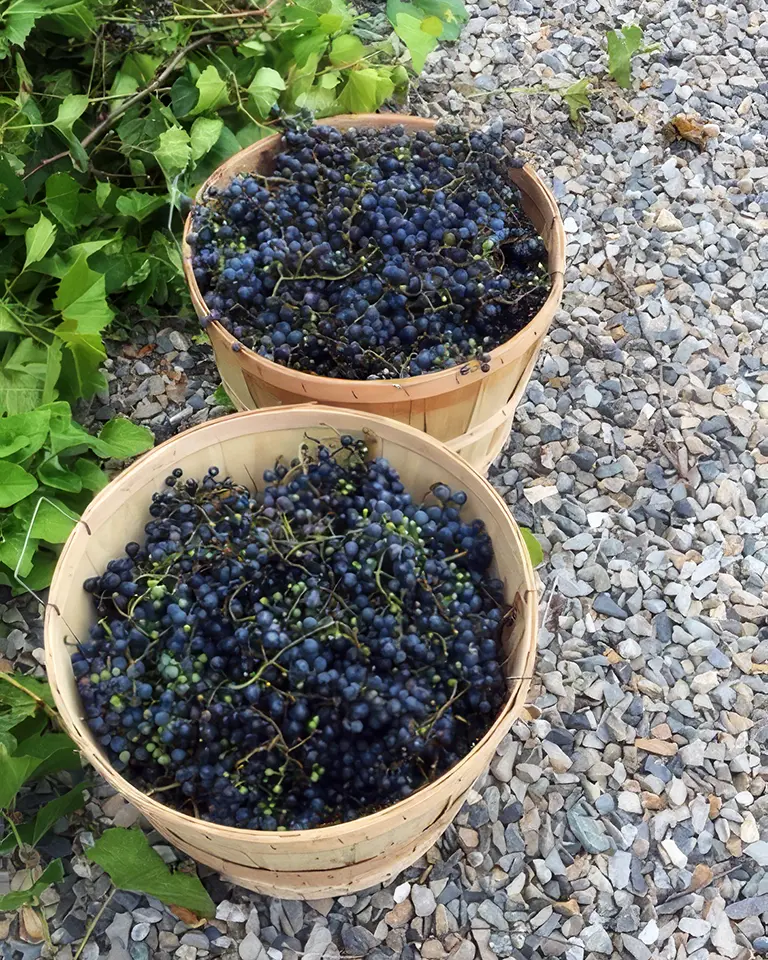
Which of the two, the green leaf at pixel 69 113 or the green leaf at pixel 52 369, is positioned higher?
the green leaf at pixel 69 113

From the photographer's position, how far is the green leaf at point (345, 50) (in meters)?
2.59

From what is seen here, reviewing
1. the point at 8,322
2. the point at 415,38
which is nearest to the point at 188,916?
the point at 8,322

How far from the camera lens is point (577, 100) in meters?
3.23

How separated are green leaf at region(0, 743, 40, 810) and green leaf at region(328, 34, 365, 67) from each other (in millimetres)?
2180

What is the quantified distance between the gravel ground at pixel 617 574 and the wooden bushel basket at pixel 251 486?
9.0 inches

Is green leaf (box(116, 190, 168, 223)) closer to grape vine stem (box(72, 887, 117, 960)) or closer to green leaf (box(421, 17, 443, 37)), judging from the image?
green leaf (box(421, 17, 443, 37))

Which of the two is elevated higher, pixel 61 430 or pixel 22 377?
pixel 61 430

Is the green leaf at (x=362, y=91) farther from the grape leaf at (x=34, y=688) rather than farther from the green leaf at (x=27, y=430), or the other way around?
the grape leaf at (x=34, y=688)

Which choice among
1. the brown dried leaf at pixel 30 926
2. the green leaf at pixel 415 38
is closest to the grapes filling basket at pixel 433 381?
the green leaf at pixel 415 38

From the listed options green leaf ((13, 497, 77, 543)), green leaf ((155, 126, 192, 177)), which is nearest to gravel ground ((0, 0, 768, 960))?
green leaf ((13, 497, 77, 543))

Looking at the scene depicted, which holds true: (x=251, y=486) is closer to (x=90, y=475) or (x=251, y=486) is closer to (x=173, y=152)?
(x=90, y=475)

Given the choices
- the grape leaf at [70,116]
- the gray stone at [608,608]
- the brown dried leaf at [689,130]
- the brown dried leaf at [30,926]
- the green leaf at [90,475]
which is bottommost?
the brown dried leaf at [30,926]

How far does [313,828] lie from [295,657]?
261 mm

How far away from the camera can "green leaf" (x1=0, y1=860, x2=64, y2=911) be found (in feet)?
5.04
